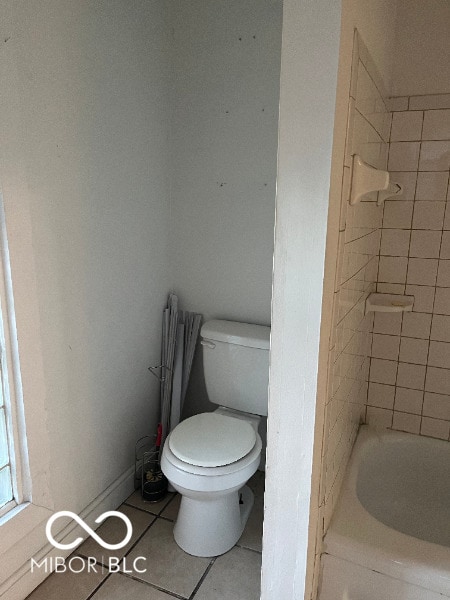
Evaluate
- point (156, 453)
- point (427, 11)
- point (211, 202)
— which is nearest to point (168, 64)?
point (211, 202)

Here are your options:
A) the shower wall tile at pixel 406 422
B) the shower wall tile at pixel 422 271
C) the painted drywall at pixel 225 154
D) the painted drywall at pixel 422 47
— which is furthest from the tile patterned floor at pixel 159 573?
the painted drywall at pixel 422 47

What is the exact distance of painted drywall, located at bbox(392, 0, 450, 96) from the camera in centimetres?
171

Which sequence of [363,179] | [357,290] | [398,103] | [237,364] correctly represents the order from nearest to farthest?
1. [363,179]
2. [357,290]
3. [398,103]
4. [237,364]

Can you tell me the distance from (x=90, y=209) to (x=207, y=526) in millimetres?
1340

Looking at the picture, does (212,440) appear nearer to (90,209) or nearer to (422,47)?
(90,209)

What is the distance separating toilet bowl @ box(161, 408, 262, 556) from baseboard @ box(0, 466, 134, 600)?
330 millimetres

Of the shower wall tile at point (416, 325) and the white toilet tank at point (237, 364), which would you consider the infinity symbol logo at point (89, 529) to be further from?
the shower wall tile at point (416, 325)

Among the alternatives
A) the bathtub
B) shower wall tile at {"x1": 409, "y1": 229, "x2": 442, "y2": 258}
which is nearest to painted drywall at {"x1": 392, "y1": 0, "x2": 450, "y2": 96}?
shower wall tile at {"x1": 409, "y1": 229, "x2": 442, "y2": 258}

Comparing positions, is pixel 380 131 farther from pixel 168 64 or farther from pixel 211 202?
pixel 168 64

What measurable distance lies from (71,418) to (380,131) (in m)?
1.56

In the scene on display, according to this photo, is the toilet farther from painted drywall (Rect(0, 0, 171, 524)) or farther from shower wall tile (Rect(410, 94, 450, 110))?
shower wall tile (Rect(410, 94, 450, 110))

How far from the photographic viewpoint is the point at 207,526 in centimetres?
187

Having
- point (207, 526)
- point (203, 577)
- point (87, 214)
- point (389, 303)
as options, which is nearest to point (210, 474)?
point (207, 526)

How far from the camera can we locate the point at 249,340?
2.10 metres
